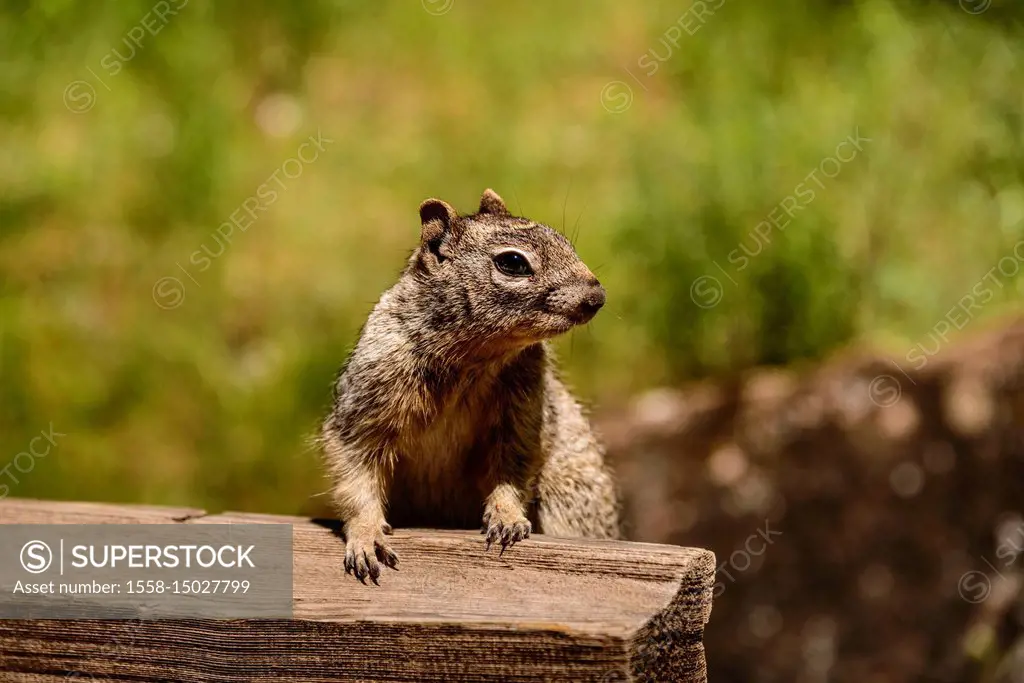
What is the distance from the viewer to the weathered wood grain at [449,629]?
7.54 ft

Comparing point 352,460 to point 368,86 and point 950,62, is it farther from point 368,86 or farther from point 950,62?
point 950,62

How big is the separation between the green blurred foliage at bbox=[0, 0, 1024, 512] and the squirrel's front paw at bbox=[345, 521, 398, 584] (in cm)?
271

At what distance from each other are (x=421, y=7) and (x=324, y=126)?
1.02 meters

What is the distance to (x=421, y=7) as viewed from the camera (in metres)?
6.54

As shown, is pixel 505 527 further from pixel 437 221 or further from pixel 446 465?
pixel 437 221

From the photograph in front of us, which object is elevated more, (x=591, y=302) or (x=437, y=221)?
(x=437, y=221)

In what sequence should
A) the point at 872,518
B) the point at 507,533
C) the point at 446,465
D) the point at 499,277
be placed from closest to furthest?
the point at 507,533 → the point at 499,277 → the point at 446,465 → the point at 872,518

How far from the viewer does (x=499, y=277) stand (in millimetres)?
2994

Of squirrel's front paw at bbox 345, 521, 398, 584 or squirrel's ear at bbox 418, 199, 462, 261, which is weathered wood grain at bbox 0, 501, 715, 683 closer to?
squirrel's front paw at bbox 345, 521, 398, 584

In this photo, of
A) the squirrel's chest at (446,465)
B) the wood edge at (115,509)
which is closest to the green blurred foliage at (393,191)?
the wood edge at (115,509)

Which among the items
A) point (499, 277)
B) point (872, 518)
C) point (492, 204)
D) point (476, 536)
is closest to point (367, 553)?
point (476, 536)

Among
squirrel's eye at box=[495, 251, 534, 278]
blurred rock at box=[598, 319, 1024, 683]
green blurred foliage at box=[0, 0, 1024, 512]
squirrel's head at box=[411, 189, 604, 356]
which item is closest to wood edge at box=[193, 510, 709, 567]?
squirrel's head at box=[411, 189, 604, 356]

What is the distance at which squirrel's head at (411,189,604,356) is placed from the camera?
290 centimetres

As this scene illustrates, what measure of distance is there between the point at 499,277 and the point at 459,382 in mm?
357
